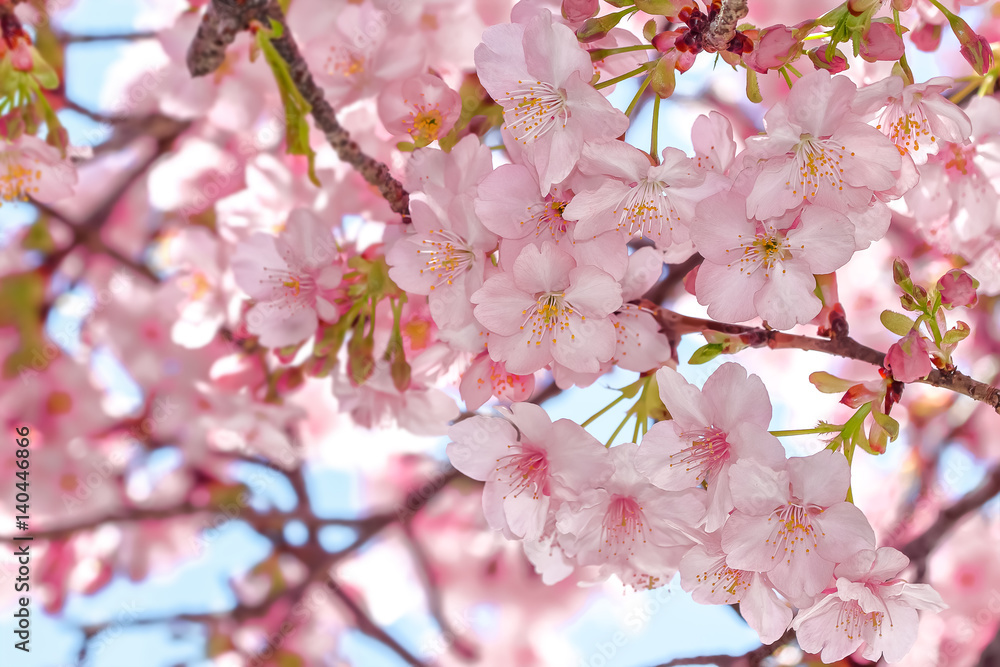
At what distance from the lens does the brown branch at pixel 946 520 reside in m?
1.54

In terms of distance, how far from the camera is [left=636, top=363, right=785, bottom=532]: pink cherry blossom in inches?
28.1

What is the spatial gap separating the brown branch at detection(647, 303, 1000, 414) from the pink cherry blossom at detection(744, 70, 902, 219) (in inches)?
8.4

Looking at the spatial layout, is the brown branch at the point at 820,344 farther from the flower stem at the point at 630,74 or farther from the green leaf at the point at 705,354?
the flower stem at the point at 630,74

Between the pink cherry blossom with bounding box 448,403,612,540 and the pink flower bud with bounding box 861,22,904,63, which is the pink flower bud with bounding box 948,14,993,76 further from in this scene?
the pink cherry blossom with bounding box 448,403,612,540

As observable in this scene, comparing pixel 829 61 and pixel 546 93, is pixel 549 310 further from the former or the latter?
pixel 829 61

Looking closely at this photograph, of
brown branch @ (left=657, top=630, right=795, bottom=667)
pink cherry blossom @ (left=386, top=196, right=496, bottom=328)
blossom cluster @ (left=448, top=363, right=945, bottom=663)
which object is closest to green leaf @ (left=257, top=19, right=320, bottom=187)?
pink cherry blossom @ (left=386, top=196, right=496, bottom=328)

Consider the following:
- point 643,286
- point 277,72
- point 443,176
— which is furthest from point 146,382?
point 643,286

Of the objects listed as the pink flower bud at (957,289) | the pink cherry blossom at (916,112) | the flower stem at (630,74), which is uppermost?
the flower stem at (630,74)

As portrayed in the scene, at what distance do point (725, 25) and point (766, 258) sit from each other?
0.75 ft

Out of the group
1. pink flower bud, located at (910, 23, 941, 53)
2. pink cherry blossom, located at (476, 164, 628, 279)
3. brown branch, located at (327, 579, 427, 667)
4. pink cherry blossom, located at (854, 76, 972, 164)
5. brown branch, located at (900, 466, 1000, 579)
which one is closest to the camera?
pink cherry blossom, located at (854, 76, 972, 164)

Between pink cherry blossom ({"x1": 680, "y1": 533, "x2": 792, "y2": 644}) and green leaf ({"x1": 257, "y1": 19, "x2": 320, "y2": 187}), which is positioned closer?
pink cherry blossom ({"x1": 680, "y1": 533, "x2": 792, "y2": 644})

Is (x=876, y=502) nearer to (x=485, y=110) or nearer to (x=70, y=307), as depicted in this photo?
(x=485, y=110)

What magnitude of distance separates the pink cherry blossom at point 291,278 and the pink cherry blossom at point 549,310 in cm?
35

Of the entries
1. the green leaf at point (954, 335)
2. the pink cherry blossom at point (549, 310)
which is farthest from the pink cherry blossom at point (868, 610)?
the pink cherry blossom at point (549, 310)
